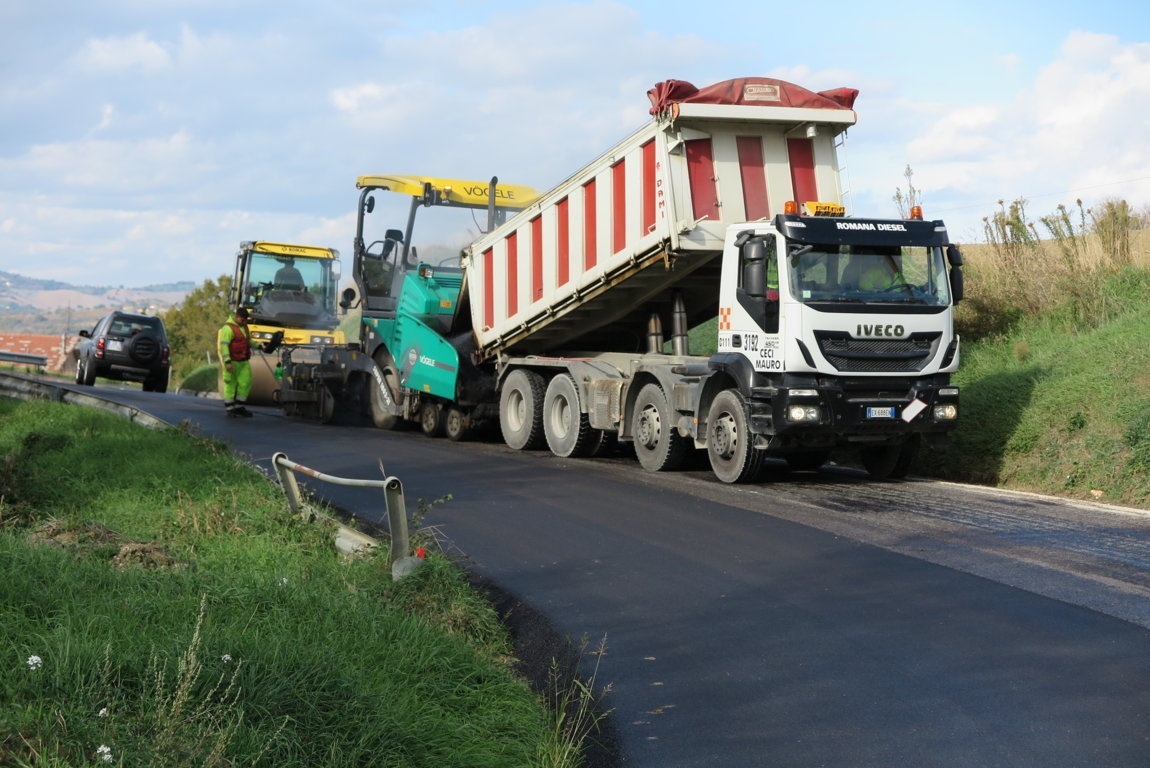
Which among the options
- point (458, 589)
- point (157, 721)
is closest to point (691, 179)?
point (458, 589)

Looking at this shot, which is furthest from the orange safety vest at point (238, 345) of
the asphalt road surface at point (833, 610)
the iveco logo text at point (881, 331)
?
the iveco logo text at point (881, 331)

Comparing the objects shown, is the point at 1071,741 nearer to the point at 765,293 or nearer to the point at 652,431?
the point at 765,293

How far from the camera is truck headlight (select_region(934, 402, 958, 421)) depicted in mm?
11773

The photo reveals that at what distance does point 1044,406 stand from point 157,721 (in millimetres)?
10977

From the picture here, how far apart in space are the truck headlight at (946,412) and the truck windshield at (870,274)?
973 millimetres

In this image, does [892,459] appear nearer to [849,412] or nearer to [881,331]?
[849,412]

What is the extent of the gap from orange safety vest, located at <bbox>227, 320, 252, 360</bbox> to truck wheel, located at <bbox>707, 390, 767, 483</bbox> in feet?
32.8

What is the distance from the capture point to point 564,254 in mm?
14758

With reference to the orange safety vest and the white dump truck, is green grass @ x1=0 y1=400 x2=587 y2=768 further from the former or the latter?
the orange safety vest

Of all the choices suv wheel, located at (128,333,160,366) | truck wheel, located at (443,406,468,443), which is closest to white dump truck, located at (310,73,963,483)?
truck wheel, located at (443,406,468,443)

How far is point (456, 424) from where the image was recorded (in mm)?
17484

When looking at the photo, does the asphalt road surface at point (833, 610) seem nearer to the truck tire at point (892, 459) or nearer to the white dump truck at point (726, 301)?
the truck tire at point (892, 459)

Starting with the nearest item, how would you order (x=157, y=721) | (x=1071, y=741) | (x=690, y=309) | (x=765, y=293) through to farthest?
(x=157, y=721), (x=1071, y=741), (x=765, y=293), (x=690, y=309)

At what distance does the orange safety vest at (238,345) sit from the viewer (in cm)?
1973
